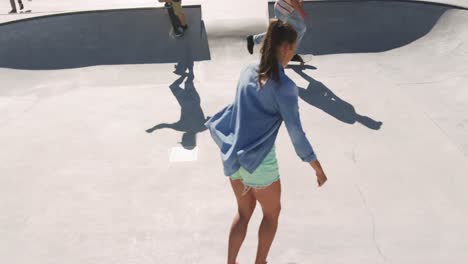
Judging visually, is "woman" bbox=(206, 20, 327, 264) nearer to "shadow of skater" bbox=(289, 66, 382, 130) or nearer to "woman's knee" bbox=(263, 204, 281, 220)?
"woman's knee" bbox=(263, 204, 281, 220)

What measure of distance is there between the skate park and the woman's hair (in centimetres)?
171

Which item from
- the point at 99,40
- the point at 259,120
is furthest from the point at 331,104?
the point at 99,40

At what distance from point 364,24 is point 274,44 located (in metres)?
7.89

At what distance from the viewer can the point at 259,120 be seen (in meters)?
2.44

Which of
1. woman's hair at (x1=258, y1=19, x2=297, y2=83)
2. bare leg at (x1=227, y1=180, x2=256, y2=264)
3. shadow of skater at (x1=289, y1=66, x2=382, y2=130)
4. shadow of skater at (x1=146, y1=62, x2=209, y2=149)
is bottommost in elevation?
shadow of skater at (x1=289, y1=66, x2=382, y2=130)

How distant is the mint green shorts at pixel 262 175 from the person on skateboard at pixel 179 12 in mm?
6918

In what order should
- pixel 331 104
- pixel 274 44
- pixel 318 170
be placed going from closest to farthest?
pixel 274 44 → pixel 318 170 → pixel 331 104

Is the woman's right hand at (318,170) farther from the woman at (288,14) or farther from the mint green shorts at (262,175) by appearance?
the woman at (288,14)

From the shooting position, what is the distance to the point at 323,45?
8.82m

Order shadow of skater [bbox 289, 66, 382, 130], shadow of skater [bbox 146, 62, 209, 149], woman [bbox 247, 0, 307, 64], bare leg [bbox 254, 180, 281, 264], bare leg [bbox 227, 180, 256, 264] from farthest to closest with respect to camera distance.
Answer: woman [bbox 247, 0, 307, 64] < shadow of skater [bbox 289, 66, 382, 130] < shadow of skater [bbox 146, 62, 209, 149] < bare leg [bbox 227, 180, 256, 264] < bare leg [bbox 254, 180, 281, 264]

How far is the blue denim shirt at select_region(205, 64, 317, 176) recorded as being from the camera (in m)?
2.33

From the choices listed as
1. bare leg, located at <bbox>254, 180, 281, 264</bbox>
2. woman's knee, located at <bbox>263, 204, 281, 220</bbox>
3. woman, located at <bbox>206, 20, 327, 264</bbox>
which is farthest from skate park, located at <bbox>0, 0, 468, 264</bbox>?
woman, located at <bbox>206, 20, 327, 264</bbox>

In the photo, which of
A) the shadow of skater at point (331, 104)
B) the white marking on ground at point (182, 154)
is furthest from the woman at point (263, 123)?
the shadow of skater at point (331, 104)

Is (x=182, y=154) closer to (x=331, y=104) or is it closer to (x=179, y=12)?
(x=331, y=104)
